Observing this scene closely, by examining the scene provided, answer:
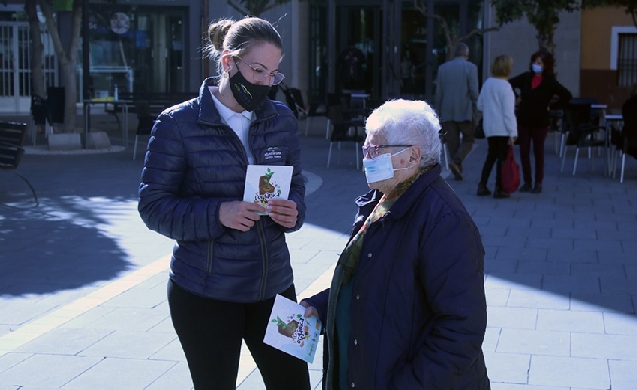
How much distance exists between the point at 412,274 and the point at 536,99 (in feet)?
32.0

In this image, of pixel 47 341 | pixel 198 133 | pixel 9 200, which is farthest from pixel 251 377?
pixel 9 200

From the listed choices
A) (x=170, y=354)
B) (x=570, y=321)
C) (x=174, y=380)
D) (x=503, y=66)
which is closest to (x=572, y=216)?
(x=503, y=66)

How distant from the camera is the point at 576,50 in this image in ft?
77.1

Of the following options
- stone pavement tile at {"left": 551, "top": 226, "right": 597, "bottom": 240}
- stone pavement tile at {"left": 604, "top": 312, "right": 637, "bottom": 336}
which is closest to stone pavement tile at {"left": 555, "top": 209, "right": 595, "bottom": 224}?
stone pavement tile at {"left": 551, "top": 226, "right": 597, "bottom": 240}

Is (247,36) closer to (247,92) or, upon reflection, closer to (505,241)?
(247,92)

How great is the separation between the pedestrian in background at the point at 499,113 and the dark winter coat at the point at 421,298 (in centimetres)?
907

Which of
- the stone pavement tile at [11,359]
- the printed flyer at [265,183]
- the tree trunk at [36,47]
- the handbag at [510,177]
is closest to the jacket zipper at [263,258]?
the printed flyer at [265,183]

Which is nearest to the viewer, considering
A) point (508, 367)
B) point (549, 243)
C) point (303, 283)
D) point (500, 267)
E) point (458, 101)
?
point (508, 367)

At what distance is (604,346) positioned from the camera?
569 centimetres

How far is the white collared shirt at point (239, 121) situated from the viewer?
3.47 m

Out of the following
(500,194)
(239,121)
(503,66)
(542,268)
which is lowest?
(542,268)

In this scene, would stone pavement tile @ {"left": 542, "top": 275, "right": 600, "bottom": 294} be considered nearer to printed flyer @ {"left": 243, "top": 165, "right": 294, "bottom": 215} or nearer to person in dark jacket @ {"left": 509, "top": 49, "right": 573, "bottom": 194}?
printed flyer @ {"left": 243, "top": 165, "right": 294, "bottom": 215}

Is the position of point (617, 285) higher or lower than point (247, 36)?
lower

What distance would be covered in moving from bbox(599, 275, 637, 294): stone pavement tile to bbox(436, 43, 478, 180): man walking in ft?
19.8
